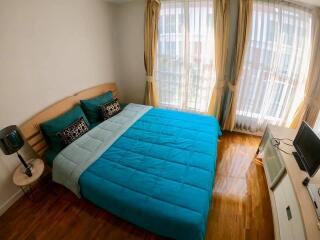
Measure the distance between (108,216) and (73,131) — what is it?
1.17 meters

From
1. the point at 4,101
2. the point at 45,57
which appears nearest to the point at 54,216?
the point at 4,101

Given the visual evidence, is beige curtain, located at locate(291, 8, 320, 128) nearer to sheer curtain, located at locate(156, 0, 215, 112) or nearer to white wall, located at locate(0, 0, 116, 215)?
sheer curtain, located at locate(156, 0, 215, 112)

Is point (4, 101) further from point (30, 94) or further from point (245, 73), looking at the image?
point (245, 73)

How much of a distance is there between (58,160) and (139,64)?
248cm

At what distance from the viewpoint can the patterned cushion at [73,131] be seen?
85.6 inches

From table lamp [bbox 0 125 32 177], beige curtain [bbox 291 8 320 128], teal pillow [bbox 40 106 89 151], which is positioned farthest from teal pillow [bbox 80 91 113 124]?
beige curtain [bbox 291 8 320 128]

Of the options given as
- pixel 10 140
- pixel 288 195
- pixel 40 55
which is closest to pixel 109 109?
pixel 40 55

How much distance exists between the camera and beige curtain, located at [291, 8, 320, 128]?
2457 mm

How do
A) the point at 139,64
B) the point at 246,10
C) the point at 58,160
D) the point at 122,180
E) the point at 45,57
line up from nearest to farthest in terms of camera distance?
the point at 122,180
the point at 58,160
the point at 45,57
the point at 246,10
the point at 139,64

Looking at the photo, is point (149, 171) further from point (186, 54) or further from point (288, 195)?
point (186, 54)

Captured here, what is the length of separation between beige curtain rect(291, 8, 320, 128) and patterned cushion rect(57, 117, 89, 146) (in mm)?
3489

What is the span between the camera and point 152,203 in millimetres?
1447

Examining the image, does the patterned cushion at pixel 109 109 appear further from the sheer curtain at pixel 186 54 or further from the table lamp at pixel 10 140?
the table lamp at pixel 10 140

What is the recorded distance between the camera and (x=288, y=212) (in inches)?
59.3
